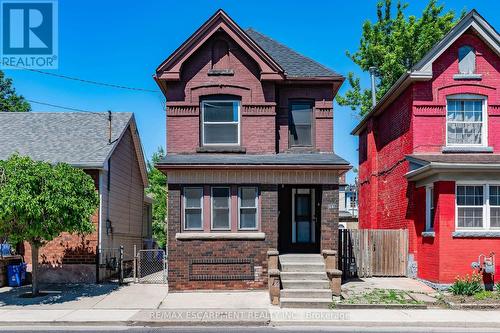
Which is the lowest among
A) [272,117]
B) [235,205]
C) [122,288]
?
[122,288]

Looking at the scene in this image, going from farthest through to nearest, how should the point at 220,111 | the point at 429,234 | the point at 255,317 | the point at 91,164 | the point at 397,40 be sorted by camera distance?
the point at 397,40 → the point at 91,164 → the point at 220,111 → the point at 429,234 → the point at 255,317

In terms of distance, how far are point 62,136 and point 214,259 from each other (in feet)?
28.9

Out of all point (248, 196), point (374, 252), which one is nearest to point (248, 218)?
point (248, 196)

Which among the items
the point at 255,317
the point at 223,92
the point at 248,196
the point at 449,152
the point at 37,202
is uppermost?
the point at 223,92

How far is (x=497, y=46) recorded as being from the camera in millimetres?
18359

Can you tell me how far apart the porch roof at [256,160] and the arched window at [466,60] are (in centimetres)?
604

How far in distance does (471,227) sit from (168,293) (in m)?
9.85

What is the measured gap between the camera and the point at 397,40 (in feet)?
113

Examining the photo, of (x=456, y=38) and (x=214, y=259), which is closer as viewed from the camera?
(x=214, y=259)

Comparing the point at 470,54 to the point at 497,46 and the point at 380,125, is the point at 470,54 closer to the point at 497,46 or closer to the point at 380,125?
the point at 497,46

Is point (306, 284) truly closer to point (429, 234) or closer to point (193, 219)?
point (193, 219)

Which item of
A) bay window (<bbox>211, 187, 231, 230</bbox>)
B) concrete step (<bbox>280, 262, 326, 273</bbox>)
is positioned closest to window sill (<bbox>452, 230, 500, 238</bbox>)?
concrete step (<bbox>280, 262, 326, 273</bbox>)

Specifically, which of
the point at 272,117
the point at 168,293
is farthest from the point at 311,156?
the point at 168,293

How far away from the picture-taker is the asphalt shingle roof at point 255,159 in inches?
636
